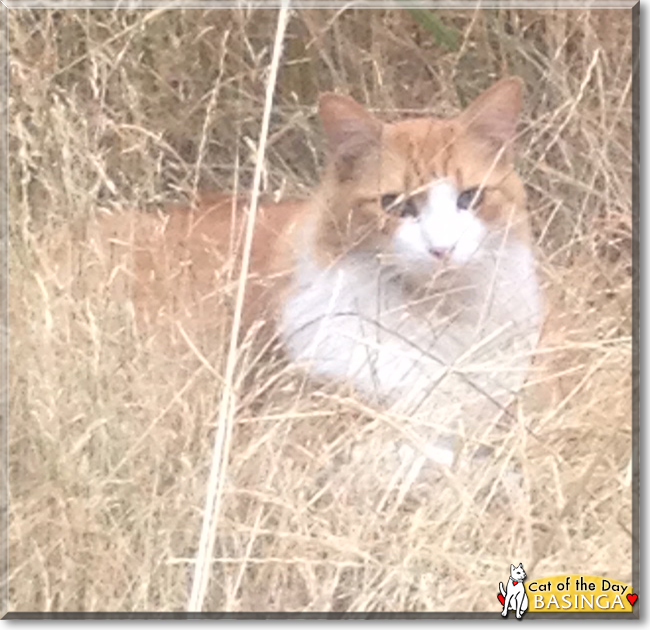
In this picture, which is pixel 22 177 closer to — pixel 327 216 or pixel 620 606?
pixel 327 216

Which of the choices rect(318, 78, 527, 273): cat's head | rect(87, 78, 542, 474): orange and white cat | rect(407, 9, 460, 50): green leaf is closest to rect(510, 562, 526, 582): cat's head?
rect(87, 78, 542, 474): orange and white cat

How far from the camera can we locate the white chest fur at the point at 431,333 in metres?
1.61

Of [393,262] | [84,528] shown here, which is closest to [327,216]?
[393,262]

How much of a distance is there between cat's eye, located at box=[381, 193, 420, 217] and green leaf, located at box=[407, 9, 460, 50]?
179 mm

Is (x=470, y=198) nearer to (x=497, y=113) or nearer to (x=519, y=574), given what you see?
(x=497, y=113)

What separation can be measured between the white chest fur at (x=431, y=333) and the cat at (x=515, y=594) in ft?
0.61

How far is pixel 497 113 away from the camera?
162cm

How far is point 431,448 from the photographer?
161 cm

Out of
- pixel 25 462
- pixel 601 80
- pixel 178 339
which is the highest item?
pixel 601 80

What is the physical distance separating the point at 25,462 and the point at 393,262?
467 mm

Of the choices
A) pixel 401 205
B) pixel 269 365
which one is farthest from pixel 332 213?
A: pixel 269 365

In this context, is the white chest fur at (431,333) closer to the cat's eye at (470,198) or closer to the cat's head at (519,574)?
the cat's eye at (470,198)

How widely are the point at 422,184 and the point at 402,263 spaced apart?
0.09 metres

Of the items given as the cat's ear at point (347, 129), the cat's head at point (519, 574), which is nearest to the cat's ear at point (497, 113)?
the cat's ear at point (347, 129)
